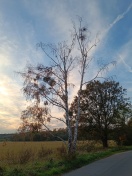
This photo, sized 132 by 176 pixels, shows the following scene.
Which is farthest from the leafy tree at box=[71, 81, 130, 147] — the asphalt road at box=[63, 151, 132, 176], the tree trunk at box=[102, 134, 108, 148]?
the asphalt road at box=[63, 151, 132, 176]

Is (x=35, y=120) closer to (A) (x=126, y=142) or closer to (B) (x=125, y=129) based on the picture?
(B) (x=125, y=129)

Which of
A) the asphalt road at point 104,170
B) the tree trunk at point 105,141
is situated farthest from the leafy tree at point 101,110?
the asphalt road at point 104,170

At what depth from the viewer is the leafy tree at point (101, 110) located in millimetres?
53219

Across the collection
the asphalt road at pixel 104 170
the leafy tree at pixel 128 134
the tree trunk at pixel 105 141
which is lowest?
the asphalt road at pixel 104 170

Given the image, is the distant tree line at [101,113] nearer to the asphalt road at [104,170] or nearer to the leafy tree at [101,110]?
the leafy tree at [101,110]

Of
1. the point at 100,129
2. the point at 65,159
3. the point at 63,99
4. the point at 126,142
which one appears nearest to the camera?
the point at 65,159

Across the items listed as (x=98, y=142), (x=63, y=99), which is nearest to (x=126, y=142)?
(x=98, y=142)

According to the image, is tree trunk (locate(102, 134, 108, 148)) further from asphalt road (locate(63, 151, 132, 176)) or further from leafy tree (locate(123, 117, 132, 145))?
asphalt road (locate(63, 151, 132, 176))

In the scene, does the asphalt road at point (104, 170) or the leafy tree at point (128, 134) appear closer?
the asphalt road at point (104, 170)

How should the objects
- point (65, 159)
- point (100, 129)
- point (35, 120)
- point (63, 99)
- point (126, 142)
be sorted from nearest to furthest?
point (65, 159) < point (35, 120) < point (63, 99) < point (100, 129) < point (126, 142)

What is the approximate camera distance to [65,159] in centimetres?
2123

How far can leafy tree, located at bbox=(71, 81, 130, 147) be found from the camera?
5322 centimetres

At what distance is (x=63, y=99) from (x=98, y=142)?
96.9 ft

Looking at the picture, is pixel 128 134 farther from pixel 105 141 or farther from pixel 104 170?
pixel 104 170
